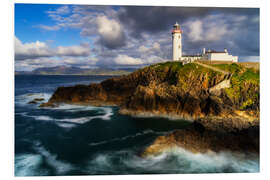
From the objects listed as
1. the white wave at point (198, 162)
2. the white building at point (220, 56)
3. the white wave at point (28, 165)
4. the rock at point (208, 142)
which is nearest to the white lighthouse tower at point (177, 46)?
the white building at point (220, 56)

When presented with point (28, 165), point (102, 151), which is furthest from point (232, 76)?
point (28, 165)

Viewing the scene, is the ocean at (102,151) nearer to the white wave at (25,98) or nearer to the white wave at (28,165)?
the white wave at (28,165)

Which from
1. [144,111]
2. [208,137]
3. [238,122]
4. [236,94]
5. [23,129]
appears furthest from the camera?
[144,111]

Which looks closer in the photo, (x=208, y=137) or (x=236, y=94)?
(x=208, y=137)

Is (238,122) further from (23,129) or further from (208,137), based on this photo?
(23,129)

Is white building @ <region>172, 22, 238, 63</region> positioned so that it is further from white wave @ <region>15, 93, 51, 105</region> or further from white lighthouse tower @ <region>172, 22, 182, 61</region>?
white wave @ <region>15, 93, 51, 105</region>

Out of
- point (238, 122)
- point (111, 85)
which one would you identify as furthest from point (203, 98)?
point (111, 85)

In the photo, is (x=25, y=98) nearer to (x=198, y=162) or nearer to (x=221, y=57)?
(x=198, y=162)

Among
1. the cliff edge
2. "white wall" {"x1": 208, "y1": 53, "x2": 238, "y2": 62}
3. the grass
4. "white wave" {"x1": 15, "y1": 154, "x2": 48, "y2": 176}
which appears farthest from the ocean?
"white wall" {"x1": 208, "y1": 53, "x2": 238, "y2": 62}
